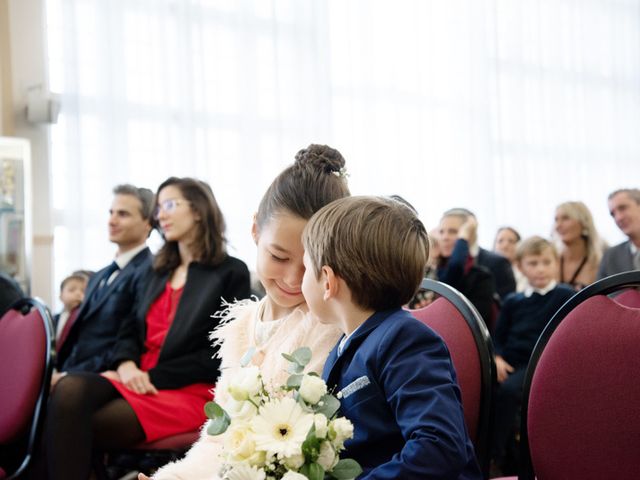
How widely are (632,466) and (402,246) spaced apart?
0.59 meters

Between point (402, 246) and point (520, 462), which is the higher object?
point (402, 246)

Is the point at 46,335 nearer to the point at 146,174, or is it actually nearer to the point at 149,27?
the point at 146,174

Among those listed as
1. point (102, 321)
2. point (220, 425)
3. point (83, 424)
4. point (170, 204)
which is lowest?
point (83, 424)

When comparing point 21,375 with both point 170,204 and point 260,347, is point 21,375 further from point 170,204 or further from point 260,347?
point 260,347

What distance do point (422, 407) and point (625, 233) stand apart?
338 centimetres

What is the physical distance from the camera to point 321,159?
5.26 feet

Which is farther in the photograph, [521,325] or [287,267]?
[521,325]

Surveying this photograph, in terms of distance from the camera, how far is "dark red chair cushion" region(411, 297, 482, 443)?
161cm

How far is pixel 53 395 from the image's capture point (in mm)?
2623

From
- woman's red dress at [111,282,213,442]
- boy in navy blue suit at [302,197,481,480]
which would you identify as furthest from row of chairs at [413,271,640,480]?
woman's red dress at [111,282,213,442]

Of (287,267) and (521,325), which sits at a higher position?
(287,267)

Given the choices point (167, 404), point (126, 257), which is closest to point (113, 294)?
point (126, 257)

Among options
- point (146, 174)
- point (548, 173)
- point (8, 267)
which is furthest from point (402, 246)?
point (548, 173)

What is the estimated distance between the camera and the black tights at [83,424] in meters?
2.55
